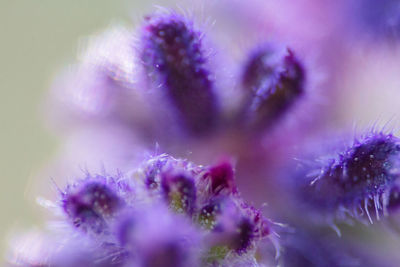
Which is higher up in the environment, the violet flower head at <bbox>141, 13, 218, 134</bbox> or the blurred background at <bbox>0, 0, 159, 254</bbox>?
the blurred background at <bbox>0, 0, 159, 254</bbox>

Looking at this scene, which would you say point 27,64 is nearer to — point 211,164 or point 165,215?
point 211,164

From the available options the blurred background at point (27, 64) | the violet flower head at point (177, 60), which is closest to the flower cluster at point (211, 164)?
the violet flower head at point (177, 60)

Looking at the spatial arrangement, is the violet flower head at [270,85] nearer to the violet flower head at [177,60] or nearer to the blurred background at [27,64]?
the violet flower head at [177,60]

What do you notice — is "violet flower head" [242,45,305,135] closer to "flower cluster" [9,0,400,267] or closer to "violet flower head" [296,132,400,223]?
"flower cluster" [9,0,400,267]

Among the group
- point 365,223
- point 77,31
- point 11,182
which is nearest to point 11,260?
point 365,223

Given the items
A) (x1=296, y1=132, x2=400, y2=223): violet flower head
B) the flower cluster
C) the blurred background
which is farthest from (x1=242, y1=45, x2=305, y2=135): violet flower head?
the blurred background

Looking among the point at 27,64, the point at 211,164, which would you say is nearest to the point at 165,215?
the point at 211,164
